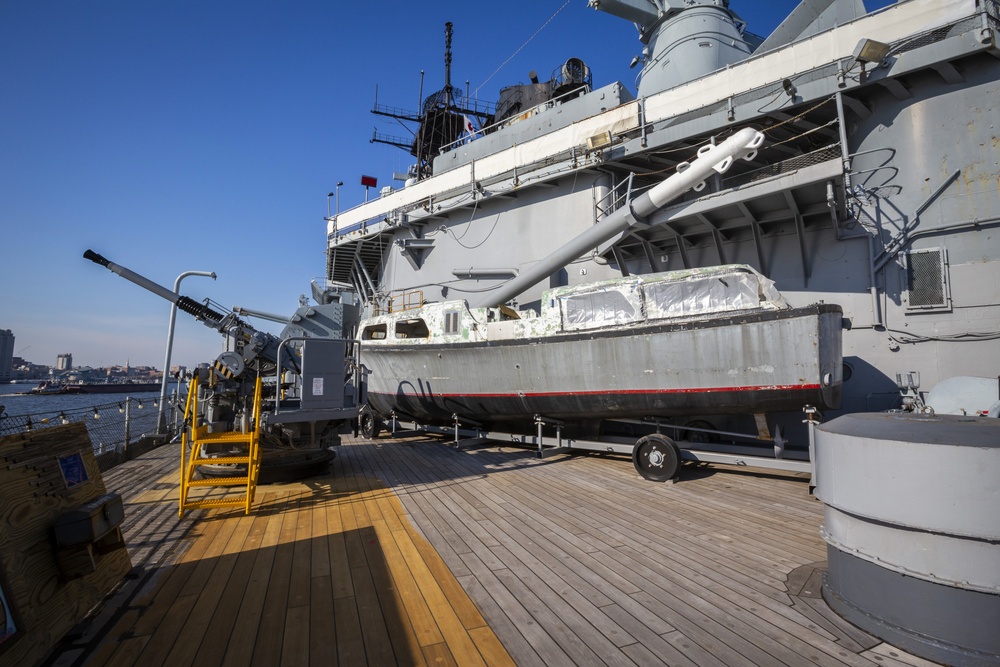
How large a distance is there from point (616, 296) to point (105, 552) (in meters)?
7.58

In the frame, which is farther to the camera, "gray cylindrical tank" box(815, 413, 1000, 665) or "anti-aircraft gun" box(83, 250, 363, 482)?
"anti-aircraft gun" box(83, 250, 363, 482)

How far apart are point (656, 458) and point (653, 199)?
516cm

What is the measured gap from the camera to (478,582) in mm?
3889

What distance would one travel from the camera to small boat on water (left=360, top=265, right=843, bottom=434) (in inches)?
281

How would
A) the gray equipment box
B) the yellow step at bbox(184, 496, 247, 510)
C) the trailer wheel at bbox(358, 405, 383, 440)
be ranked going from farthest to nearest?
the trailer wheel at bbox(358, 405, 383, 440) → the yellow step at bbox(184, 496, 247, 510) → the gray equipment box

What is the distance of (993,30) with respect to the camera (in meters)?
8.22

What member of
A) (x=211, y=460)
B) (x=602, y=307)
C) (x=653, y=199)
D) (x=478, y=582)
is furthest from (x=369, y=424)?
(x=478, y=582)

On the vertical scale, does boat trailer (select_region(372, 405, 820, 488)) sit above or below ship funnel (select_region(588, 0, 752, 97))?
below

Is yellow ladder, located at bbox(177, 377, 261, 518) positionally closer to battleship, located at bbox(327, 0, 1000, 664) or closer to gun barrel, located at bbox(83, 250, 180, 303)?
gun barrel, located at bbox(83, 250, 180, 303)

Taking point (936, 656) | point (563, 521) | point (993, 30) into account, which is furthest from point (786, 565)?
point (993, 30)

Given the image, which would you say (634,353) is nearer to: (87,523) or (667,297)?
(667,297)

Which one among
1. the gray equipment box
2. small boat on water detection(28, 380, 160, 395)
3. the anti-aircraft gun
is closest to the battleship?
the anti-aircraft gun

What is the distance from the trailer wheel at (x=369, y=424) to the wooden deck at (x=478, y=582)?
5.56 metres

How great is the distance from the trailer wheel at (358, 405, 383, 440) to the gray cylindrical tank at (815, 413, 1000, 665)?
1097 cm
